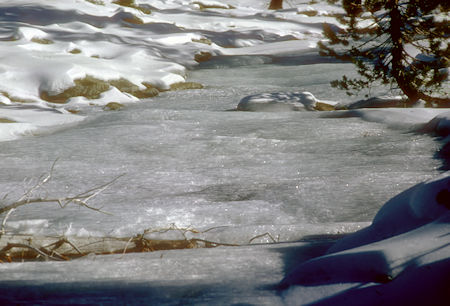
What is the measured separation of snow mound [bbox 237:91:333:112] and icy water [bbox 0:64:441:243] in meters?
0.43

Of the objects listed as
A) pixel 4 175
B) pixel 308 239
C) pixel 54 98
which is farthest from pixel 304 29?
pixel 308 239

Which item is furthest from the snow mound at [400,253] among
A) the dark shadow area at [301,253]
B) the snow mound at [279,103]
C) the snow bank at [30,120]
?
the snow mound at [279,103]

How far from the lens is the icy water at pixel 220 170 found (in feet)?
8.77

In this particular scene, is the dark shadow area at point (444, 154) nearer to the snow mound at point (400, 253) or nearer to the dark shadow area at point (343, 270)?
the snow mound at point (400, 253)

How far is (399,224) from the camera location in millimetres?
1784

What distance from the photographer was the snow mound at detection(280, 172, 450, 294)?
1381 millimetres

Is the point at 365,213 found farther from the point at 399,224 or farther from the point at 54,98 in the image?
the point at 54,98

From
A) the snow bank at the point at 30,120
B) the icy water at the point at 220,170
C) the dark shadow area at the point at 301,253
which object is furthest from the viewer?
the snow bank at the point at 30,120

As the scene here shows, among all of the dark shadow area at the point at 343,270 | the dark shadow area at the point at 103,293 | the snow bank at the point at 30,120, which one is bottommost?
the snow bank at the point at 30,120

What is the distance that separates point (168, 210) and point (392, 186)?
1.52m

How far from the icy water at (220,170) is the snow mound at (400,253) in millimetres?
659

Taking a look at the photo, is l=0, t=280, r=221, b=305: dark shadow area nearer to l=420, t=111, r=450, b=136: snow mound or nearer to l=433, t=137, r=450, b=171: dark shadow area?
l=433, t=137, r=450, b=171: dark shadow area

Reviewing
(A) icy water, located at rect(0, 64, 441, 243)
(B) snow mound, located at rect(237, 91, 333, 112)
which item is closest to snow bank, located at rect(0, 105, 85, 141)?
(A) icy water, located at rect(0, 64, 441, 243)

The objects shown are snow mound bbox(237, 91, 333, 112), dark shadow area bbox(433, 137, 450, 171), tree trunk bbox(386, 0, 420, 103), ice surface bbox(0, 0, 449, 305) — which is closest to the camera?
ice surface bbox(0, 0, 449, 305)
